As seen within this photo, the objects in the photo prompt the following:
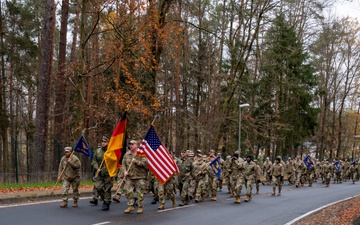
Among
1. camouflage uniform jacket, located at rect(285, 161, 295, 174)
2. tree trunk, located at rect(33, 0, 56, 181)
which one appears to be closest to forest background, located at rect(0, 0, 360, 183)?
tree trunk, located at rect(33, 0, 56, 181)

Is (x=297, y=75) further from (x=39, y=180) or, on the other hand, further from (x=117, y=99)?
(x=39, y=180)

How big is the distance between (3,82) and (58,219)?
23.3 metres

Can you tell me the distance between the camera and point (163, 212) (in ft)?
44.6

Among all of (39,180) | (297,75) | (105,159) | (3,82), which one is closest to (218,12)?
(297,75)

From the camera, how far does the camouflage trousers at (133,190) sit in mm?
12773

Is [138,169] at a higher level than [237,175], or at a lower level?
higher

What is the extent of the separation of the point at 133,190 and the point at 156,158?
1204mm

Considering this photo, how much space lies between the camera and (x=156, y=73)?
3053cm

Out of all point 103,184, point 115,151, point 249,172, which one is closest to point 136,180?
point 115,151

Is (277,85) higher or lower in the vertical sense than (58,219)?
higher

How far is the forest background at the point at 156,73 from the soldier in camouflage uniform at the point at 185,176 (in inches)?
262

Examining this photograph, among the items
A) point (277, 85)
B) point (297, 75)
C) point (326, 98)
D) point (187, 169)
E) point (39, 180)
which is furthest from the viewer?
point (326, 98)

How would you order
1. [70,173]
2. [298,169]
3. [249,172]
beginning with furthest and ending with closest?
1. [298,169]
2. [249,172]
3. [70,173]

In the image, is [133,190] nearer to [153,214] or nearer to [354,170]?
[153,214]
